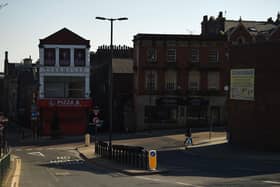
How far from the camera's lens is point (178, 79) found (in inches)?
2404

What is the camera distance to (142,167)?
30047mm

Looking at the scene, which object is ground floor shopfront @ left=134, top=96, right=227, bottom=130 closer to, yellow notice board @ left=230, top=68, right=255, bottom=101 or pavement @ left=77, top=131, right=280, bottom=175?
pavement @ left=77, top=131, right=280, bottom=175

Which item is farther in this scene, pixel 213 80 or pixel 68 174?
pixel 213 80

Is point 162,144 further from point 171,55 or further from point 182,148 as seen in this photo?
point 171,55

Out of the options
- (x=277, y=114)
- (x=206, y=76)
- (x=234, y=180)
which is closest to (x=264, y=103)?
(x=277, y=114)

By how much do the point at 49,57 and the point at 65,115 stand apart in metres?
7.20

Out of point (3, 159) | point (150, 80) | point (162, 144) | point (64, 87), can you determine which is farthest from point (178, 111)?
point (3, 159)

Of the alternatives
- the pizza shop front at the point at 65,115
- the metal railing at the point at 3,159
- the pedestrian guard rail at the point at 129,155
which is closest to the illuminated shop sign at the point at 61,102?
the pizza shop front at the point at 65,115

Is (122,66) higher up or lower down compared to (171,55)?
lower down

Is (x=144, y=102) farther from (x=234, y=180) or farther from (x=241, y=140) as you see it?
(x=234, y=180)

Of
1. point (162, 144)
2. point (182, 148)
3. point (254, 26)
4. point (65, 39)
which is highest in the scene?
point (254, 26)

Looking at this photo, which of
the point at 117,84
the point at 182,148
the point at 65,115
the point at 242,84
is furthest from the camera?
the point at 117,84

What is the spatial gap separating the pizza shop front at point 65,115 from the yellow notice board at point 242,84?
2514 cm

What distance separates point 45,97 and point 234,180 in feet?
139
